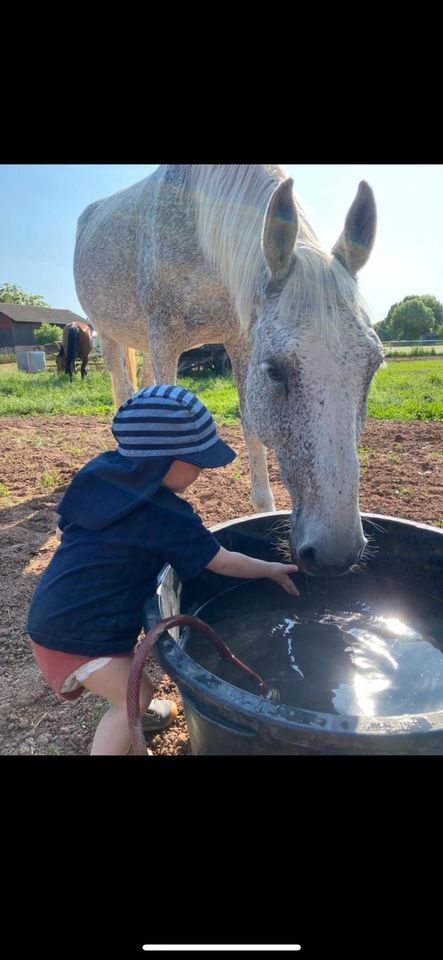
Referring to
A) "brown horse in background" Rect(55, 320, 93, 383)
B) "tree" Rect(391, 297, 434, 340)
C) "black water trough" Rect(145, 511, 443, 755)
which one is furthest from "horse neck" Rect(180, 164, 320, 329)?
"tree" Rect(391, 297, 434, 340)

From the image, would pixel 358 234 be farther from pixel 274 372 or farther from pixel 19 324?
pixel 19 324

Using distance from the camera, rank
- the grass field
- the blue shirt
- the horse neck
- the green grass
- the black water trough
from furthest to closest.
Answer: the grass field, the green grass, the horse neck, the blue shirt, the black water trough

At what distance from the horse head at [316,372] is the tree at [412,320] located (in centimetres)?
3882

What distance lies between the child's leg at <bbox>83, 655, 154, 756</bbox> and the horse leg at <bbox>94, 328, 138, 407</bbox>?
13.7 feet

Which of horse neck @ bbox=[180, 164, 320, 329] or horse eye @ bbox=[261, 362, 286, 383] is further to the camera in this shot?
horse neck @ bbox=[180, 164, 320, 329]

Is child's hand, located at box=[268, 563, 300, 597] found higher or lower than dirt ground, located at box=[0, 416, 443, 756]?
higher

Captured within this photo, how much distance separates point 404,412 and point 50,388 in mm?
8737

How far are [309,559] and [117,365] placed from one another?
4308 mm

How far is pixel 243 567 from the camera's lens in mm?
1646

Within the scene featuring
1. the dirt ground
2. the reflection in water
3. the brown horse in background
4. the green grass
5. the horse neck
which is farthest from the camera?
the brown horse in background

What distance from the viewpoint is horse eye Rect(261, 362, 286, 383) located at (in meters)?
1.80

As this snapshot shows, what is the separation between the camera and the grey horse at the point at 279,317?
5.25 ft

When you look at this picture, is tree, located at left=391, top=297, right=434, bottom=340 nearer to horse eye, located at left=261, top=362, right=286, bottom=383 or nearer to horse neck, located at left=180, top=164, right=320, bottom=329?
horse neck, located at left=180, top=164, right=320, bottom=329
